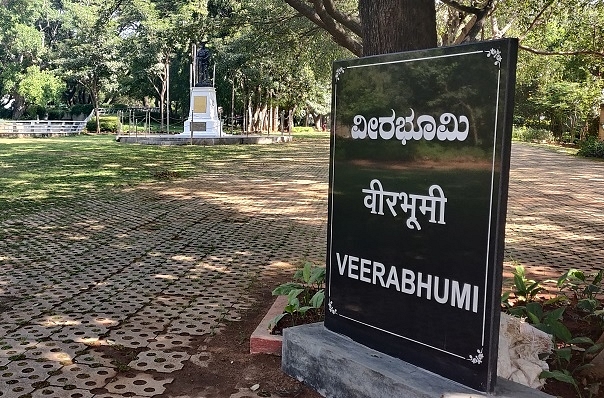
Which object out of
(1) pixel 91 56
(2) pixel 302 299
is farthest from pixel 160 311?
(1) pixel 91 56

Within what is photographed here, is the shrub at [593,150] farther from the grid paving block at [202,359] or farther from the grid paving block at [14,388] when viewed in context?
the grid paving block at [14,388]

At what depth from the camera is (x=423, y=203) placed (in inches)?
101

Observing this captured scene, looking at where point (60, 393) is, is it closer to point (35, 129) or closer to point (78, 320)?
point (78, 320)

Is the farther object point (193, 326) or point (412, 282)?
point (193, 326)

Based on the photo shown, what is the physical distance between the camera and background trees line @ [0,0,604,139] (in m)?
12.6

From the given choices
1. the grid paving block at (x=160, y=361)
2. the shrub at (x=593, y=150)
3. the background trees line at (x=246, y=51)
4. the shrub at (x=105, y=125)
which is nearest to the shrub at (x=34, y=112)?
the background trees line at (x=246, y=51)

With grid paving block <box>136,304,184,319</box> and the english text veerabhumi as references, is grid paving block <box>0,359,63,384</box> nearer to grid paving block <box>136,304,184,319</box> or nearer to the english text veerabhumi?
grid paving block <box>136,304,184,319</box>

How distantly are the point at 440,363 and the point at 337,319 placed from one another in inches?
27.4

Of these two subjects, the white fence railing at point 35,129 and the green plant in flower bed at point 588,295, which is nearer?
the green plant in flower bed at point 588,295

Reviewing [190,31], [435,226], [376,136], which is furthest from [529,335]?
[190,31]

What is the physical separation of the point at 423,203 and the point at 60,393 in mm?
1917

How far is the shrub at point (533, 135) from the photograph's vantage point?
1507 inches

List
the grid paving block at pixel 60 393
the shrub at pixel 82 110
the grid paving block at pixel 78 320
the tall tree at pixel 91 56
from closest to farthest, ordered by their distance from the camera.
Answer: the grid paving block at pixel 60 393 < the grid paving block at pixel 78 320 < the tall tree at pixel 91 56 < the shrub at pixel 82 110

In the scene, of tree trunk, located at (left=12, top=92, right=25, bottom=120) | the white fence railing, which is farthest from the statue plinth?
tree trunk, located at (left=12, top=92, right=25, bottom=120)
